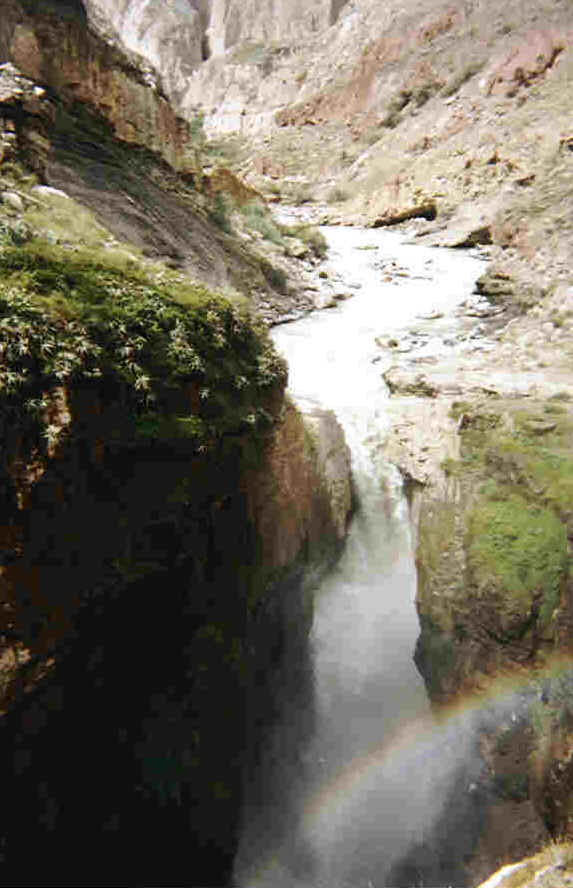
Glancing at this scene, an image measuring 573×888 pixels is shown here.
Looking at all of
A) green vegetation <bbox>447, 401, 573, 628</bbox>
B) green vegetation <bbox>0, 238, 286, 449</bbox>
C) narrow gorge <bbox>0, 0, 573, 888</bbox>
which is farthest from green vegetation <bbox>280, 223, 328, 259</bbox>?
green vegetation <bbox>0, 238, 286, 449</bbox>

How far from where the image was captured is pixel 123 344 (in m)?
4.34

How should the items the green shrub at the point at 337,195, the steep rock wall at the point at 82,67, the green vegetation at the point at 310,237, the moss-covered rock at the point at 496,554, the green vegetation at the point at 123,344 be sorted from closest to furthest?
1. the green vegetation at the point at 123,344
2. the moss-covered rock at the point at 496,554
3. the steep rock wall at the point at 82,67
4. the green vegetation at the point at 310,237
5. the green shrub at the point at 337,195

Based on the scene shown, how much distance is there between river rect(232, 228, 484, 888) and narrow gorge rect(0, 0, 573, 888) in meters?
0.03

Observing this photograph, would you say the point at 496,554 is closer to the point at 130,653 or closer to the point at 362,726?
the point at 362,726

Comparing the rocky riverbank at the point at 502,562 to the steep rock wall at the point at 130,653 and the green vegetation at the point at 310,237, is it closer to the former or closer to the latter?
the steep rock wall at the point at 130,653

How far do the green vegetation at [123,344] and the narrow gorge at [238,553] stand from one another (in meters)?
0.03

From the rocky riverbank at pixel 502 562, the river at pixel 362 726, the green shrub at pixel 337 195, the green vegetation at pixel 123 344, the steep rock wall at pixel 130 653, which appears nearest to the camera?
the steep rock wall at pixel 130 653

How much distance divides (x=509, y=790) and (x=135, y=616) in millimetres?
4225

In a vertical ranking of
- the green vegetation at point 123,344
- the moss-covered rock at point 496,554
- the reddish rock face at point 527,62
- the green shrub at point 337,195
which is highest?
the reddish rock face at point 527,62

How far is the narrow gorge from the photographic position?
3.79 meters

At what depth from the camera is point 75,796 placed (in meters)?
3.90

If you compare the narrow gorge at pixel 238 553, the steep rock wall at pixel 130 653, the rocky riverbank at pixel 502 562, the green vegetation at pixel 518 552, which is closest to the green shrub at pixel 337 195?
the narrow gorge at pixel 238 553

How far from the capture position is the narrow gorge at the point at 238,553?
3793 mm

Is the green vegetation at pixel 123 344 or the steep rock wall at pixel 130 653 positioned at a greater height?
the green vegetation at pixel 123 344
